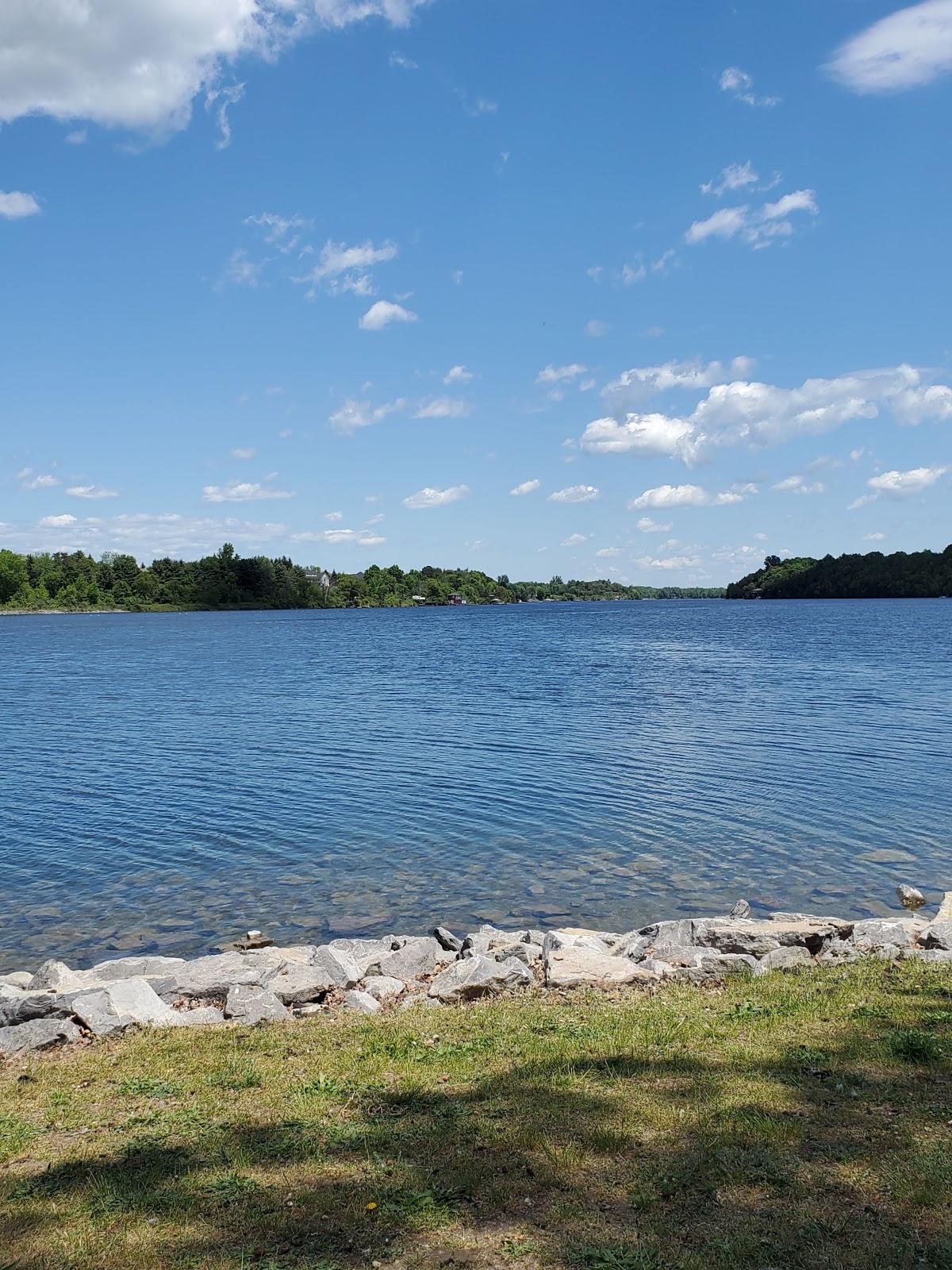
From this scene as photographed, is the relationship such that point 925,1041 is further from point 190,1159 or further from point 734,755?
point 734,755

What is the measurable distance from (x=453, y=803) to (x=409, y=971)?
1282cm

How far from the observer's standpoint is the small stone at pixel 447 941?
14.7 meters

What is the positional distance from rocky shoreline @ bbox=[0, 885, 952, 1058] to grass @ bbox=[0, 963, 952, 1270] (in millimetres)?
950

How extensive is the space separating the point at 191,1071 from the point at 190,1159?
214 cm

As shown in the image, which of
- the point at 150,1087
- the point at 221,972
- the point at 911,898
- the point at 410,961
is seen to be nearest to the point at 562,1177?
the point at 150,1087

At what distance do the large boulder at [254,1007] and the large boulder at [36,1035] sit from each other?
5.62 ft

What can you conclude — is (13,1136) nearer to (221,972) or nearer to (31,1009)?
(31,1009)

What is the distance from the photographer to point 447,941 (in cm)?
1477

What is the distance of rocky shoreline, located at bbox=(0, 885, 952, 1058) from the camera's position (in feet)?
36.2

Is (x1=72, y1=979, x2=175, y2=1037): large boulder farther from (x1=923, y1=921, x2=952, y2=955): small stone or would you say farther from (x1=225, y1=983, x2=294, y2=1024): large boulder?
(x1=923, y1=921, x2=952, y2=955): small stone

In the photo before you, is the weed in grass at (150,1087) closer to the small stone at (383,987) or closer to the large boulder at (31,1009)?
the large boulder at (31,1009)

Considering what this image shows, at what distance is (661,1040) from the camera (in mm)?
8977

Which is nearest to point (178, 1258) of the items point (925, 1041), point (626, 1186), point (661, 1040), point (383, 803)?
point (626, 1186)

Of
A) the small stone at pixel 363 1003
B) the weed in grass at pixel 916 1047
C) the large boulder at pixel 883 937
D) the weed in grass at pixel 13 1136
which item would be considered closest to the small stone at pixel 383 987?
the small stone at pixel 363 1003
